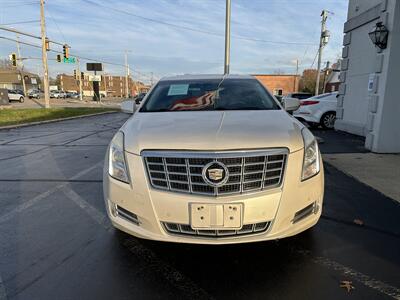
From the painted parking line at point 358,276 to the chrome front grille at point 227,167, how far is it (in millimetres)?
923

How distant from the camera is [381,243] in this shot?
3.45 meters

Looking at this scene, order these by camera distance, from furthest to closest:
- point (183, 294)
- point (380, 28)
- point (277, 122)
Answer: point (380, 28)
point (277, 122)
point (183, 294)

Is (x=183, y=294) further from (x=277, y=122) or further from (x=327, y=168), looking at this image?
(x=327, y=168)

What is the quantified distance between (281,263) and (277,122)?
4.18 ft

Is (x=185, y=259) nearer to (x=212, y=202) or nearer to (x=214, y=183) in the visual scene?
(x=212, y=202)

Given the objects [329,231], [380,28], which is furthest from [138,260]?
[380,28]

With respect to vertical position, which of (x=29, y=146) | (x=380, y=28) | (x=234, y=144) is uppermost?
(x=380, y=28)

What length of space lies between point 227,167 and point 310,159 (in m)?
0.81

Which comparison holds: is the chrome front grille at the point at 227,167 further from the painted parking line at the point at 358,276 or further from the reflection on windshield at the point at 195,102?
the reflection on windshield at the point at 195,102

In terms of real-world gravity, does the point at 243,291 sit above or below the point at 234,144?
below

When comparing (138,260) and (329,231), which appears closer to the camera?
(138,260)

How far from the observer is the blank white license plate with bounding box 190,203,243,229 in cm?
263

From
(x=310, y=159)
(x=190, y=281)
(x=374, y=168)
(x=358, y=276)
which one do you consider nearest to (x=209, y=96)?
(x=310, y=159)

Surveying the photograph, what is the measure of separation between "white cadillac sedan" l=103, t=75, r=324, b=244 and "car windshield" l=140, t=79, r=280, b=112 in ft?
3.32
